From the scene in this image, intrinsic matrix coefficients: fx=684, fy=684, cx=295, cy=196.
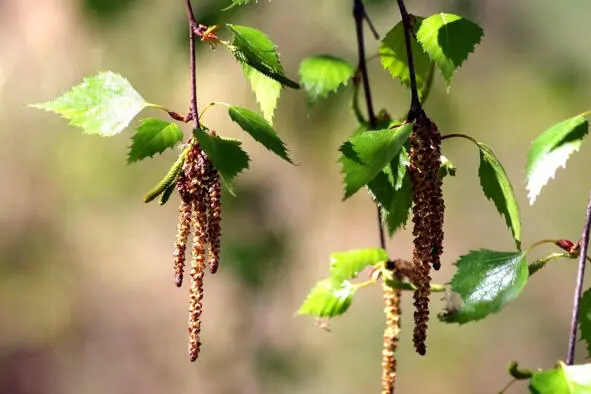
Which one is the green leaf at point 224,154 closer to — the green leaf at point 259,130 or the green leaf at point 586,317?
the green leaf at point 259,130

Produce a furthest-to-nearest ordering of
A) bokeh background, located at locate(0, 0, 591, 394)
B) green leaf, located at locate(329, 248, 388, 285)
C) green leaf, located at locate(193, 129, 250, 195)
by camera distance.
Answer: bokeh background, located at locate(0, 0, 591, 394)
green leaf, located at locate(329, 248, 388, 285)
green leaf, located at locate(193, 129, 250, 195)

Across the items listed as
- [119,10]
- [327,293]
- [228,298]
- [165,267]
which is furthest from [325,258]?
[327,293]

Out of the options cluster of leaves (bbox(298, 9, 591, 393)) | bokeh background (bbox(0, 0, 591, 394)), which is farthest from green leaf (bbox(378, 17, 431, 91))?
bokeh background (bbox(0, 0, 591, 394))

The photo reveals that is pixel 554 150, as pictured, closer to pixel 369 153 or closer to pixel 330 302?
pixel 369 153

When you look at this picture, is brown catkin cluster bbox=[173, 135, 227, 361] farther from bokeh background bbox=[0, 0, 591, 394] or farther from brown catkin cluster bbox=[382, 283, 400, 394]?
bokeh background bbox=[0, 0, 591, 394]

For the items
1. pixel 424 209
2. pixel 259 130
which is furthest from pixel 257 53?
pixel 424 209

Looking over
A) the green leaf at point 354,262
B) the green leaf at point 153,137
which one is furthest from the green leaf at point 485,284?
the green leaf at point 153,137
